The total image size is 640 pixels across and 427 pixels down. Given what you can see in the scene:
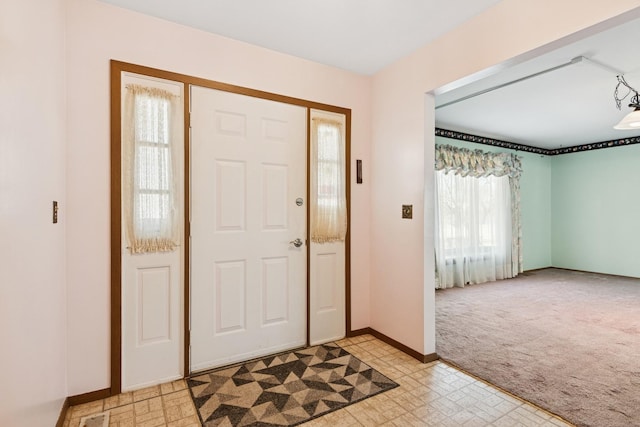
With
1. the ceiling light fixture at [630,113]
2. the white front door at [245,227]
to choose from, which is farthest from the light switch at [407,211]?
the ceiling light fixture at [630,113]

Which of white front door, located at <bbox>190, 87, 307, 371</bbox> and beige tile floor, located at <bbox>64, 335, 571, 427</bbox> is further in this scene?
white front door, located at <bbox>190, 87, 307, 371</bbox>

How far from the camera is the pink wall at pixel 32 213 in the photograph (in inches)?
43.0

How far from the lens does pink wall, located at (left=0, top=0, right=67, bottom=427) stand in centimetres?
109

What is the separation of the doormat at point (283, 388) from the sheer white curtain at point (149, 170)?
1.05 metres

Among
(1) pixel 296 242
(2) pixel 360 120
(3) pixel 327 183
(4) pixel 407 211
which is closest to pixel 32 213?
(1) pixel 296 242

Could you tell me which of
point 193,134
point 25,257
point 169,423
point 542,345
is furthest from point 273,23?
point 542,345

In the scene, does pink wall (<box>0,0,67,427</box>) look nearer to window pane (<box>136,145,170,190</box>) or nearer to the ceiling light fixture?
window pane (<box>136,145,170,190</box>)

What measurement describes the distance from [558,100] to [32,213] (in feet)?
16.3

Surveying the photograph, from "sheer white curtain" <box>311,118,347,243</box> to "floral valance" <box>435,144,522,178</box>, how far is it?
99.2 inches

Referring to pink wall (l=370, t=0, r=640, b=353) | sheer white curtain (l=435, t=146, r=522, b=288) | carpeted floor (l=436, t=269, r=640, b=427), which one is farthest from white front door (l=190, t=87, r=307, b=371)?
sheer white curtain (l=435, t=146, r=522, b=288)

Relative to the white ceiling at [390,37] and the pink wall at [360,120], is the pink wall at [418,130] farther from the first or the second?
the white ceiling at [390,37]

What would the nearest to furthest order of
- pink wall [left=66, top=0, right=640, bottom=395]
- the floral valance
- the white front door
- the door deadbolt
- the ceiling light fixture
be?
pink wall [left=66, top=0, right=640, bottom=395], the white front door, the door deadbolt, the ceiling light fixture, the floral valance

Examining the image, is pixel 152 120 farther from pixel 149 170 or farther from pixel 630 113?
pixel 630 113

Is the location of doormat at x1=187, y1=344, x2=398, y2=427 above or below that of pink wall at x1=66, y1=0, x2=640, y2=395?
below
